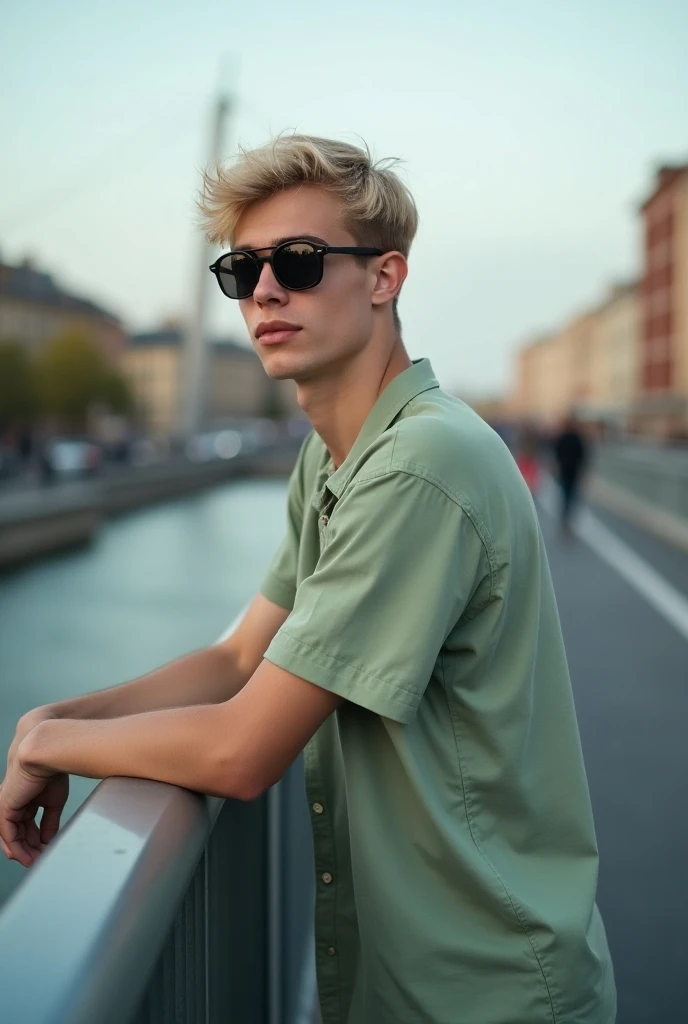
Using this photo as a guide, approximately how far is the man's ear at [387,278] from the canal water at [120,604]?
190 inches

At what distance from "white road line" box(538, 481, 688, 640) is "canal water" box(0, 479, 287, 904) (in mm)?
3248

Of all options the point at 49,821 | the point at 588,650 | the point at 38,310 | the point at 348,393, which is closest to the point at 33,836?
the point at 49,821

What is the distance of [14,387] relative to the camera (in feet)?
227

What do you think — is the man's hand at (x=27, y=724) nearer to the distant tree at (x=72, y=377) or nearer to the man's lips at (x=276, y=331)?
the man's lips at (x=276, y=331)

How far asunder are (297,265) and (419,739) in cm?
71

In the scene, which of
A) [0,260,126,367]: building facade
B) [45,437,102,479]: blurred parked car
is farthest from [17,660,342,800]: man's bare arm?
[0,260,126,367]: building facade

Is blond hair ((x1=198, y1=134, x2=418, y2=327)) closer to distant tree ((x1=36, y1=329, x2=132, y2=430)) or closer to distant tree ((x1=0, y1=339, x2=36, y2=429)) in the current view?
distant tree ((x1=0, y1=339, x2=36, y2=429))

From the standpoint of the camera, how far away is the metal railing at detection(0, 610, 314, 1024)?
886 millimetres

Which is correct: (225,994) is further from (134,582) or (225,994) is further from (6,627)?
(134,582)

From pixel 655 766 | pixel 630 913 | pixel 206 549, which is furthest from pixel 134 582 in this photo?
pixel 630 913

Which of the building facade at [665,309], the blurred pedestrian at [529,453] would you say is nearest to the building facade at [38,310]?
the building facade at [665,309]

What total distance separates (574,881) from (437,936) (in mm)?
194

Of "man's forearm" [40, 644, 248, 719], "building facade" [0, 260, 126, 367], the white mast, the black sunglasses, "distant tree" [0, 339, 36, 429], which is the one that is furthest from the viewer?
"building facade" [0, 260, 126, 367]

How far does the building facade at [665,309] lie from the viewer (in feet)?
214
